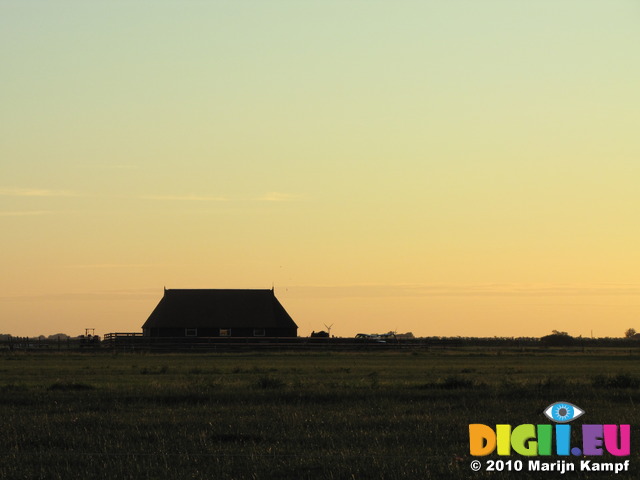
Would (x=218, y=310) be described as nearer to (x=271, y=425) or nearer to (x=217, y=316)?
(x=217, y=316)

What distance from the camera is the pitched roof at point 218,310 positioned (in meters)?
99.1

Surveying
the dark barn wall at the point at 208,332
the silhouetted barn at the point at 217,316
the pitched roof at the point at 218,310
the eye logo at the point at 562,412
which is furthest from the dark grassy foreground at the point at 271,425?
the pitched roof at the point at 218,310

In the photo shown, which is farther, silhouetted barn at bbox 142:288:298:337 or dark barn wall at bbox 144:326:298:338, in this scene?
silhouetted barn at bbox 142:288:298:337

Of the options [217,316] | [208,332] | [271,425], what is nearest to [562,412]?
[271,425]

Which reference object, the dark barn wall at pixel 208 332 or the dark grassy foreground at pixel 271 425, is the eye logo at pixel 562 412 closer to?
the dark grassy foreground at pixel 271 425

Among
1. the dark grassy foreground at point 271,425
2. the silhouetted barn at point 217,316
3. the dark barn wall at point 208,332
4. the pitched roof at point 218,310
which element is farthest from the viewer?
the pitched roof at point 218,310

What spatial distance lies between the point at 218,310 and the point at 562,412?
77.2m

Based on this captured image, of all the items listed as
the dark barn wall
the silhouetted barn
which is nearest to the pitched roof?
the silhouetted barn

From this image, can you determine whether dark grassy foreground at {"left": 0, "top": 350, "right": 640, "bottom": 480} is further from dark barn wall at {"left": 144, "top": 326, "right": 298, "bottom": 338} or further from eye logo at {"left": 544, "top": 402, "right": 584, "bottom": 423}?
dark barn wall at {"left": 144, "top": 326, "right": 298, "bottom": 338}

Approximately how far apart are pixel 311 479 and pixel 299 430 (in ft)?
17.7

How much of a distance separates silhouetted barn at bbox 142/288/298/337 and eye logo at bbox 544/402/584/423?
244ft

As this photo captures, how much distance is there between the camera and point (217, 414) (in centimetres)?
2397

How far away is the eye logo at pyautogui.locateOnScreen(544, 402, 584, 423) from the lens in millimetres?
22905

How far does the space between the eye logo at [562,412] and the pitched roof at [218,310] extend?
74.4m
